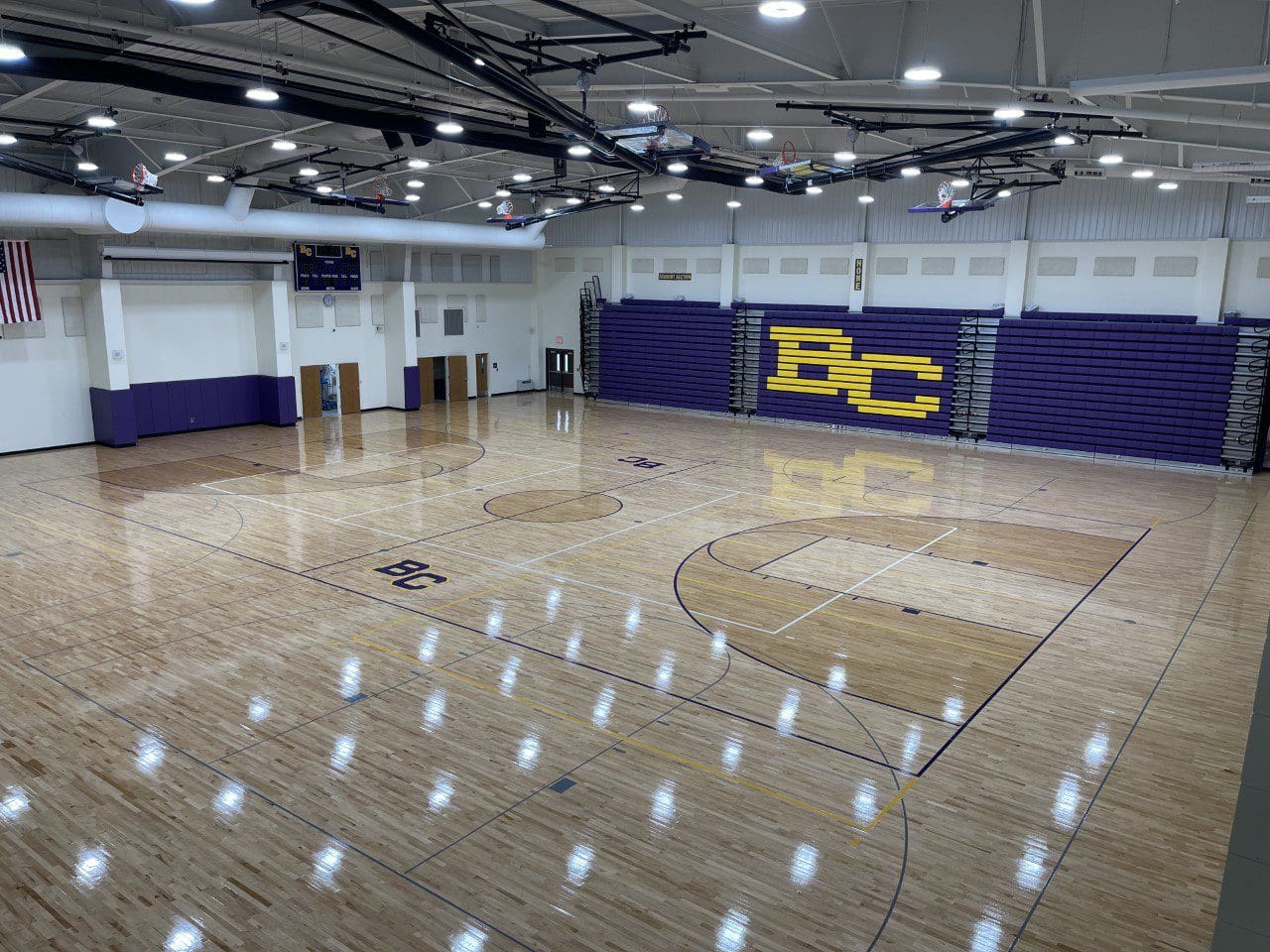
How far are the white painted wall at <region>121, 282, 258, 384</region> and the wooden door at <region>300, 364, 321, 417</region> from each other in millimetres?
1660

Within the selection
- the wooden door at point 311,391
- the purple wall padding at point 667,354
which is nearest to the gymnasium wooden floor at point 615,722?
the wooden door at point 311,391

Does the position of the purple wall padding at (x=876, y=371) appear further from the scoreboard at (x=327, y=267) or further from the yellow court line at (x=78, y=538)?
the yellow court line at (x=78, y=538)

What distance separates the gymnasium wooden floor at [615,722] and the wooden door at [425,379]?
49.0ft

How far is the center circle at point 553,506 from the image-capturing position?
56.7ft

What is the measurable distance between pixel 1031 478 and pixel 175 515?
19183 mm

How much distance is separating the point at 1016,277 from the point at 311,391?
2225 cm

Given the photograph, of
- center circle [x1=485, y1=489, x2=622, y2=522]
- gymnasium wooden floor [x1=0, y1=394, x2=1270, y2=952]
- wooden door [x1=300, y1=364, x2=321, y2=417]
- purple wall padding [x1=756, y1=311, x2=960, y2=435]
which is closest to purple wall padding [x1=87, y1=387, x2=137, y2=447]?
wooden door [x1=300, y1=364, x2=321, y2=417]

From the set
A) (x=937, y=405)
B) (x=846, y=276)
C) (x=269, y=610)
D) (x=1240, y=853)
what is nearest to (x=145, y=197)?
(x=269, y=610)

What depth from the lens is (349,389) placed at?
3073 centimetres

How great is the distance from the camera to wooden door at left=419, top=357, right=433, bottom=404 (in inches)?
1297

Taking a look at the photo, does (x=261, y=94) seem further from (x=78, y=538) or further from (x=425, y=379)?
(x=425, y=379)

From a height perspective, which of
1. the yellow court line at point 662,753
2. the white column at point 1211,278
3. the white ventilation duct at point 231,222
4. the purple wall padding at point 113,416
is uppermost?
the white ventilation duct at point 231,222

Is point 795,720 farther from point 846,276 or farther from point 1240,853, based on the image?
point 846,276

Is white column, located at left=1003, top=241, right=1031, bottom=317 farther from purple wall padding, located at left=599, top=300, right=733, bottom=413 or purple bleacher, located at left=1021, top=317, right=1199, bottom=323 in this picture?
purple wall padding, located at left=599, top=300, right=733, bottom=413
